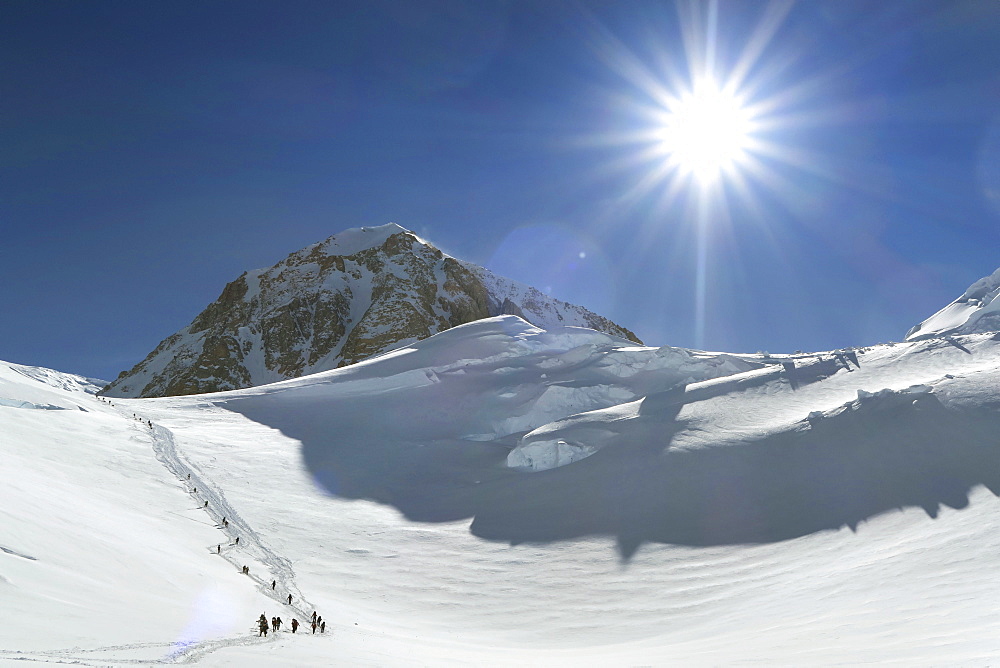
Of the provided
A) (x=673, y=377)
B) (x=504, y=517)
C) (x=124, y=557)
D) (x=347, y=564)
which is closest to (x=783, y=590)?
(x=504, y=517)

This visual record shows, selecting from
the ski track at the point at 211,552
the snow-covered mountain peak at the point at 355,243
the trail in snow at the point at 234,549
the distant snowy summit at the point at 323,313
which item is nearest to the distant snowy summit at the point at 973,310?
the trail in snow at the point at 234,549

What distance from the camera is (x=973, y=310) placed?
282 feet

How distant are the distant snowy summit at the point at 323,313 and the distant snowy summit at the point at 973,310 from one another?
102793 millimetres

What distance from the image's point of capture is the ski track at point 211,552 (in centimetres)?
1276

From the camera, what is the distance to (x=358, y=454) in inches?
2031

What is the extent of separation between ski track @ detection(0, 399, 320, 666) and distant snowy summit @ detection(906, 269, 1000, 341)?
267ft

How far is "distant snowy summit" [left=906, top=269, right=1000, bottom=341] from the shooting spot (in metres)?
76.3

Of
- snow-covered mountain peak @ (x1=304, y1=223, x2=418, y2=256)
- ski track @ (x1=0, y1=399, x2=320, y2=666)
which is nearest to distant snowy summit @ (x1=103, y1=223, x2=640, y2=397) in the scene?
snow-covered mountain peak @ (x1=304, y1=223, x2=418, y2=256)

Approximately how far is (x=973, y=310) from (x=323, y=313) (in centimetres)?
14235

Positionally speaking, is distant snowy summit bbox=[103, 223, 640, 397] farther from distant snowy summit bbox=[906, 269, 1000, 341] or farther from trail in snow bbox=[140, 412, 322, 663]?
distant snowy summit bbox=[906, 269, 1000, 341]

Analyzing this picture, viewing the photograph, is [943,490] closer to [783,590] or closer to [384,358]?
[783,590]

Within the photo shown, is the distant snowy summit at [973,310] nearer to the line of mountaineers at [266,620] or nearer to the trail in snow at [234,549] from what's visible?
the trail in snow at [234,549]

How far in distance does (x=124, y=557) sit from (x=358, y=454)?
2982 centimetres

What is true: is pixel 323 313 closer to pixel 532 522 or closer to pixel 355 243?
pixel 355 243
